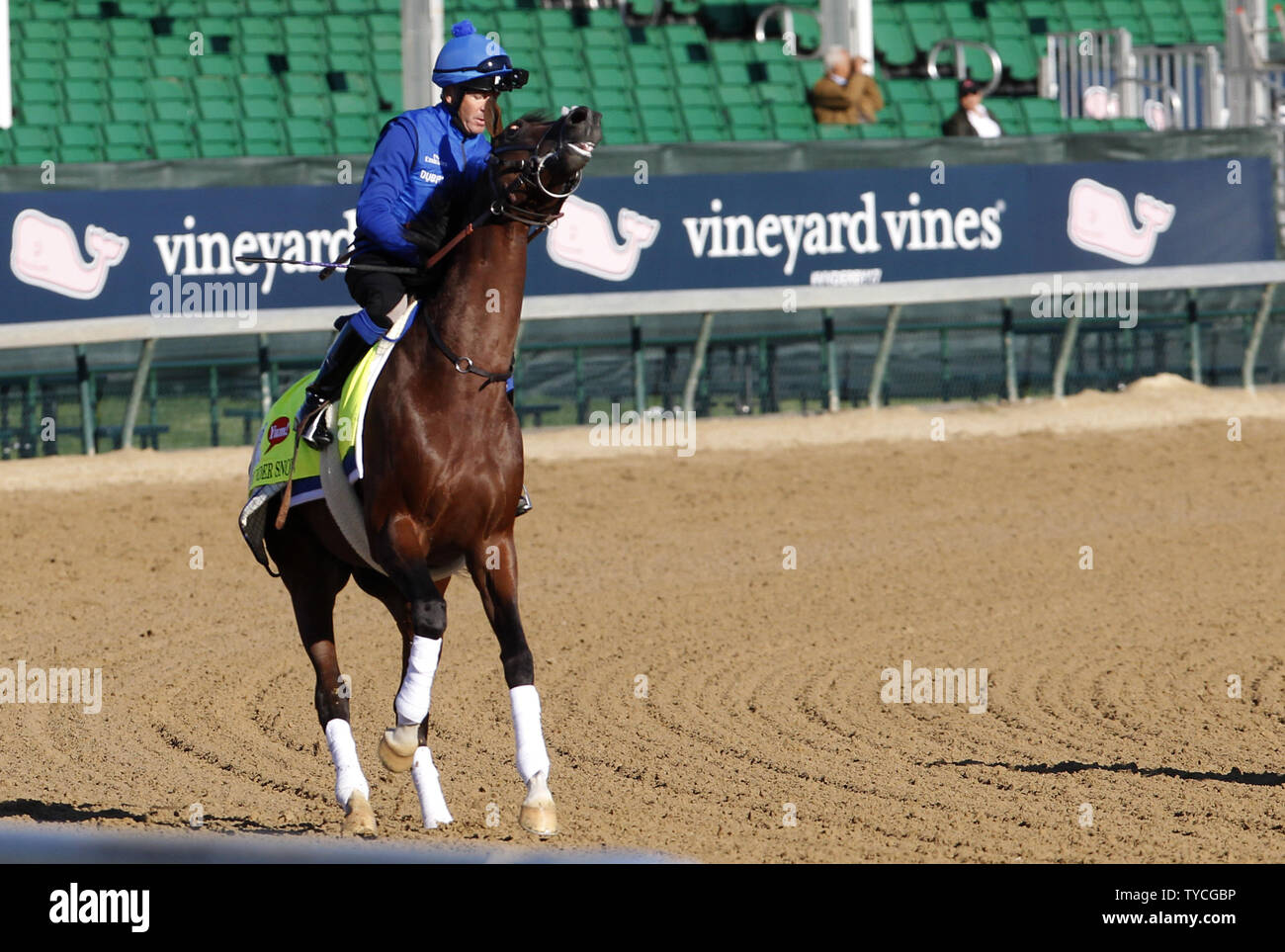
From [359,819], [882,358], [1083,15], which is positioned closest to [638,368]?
[882,358]

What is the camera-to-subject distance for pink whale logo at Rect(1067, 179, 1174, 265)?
1834 cm

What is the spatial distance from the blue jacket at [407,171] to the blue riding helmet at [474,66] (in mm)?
150

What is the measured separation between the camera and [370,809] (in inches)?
267

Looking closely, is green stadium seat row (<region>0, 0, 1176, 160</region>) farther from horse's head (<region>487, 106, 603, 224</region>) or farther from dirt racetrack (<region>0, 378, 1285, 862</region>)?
horse's head (<region>487, 106, 603, 224</region>)

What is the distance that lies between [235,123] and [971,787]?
1375 cm

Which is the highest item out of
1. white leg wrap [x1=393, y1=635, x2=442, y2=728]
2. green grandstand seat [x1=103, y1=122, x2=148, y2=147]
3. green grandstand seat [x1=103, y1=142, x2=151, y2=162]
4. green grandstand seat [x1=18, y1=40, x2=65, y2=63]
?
green grandstand seat [x1=18, y1=40, x2=65, y2=63]

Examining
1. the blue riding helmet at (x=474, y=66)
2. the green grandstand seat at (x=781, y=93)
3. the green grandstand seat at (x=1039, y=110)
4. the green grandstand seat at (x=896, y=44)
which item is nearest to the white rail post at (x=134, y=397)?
the green grandstand seat at (x=781, y=93)

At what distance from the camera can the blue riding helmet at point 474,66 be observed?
6.63 m

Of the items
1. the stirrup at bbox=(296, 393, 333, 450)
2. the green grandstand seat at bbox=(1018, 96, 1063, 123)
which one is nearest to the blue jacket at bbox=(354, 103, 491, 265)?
the stirrup at bbox=(296, 393, 333, 450)

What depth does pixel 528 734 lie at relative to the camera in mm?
6430

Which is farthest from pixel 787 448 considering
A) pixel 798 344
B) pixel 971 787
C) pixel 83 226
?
pixel 971 787

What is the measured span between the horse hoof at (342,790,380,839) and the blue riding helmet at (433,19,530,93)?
8.52ft

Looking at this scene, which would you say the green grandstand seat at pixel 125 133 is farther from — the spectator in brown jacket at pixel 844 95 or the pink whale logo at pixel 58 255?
the spectator in brown jacket at pixel 844 95
